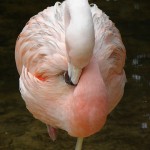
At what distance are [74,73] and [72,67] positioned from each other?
0.18ft

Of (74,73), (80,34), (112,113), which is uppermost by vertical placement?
(80,34)

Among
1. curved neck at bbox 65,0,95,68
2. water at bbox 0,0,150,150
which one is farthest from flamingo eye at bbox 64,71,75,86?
water at bbox 0,0,150,150

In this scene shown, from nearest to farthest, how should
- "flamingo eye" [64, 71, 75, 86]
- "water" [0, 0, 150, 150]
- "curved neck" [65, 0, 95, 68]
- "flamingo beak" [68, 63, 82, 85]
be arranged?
"curved neck" [65, 0, 95, 68]
"flamingo beak" [68, 63, 82, 85]
"flamingo eye" [64, 71, 75, 86]
"water" [0, 0, 150, 150]

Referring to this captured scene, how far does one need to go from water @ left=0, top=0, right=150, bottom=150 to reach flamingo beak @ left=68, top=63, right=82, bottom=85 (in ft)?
5.84

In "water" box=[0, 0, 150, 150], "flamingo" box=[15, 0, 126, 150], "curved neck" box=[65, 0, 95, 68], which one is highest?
"curved neck" box=[65, 0, 95, 68]

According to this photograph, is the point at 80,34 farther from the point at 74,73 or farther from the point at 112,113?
the point at 112,113

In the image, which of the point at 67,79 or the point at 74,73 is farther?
the point at 67,79

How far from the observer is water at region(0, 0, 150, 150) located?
215 inches

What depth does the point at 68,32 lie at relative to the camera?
3389 millimetres

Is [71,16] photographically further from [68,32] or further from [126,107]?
[126,107]

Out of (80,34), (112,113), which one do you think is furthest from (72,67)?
(112,113)

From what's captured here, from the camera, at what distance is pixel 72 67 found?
3598mm

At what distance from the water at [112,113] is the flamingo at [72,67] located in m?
1.04

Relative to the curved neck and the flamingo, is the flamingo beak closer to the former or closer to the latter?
the flamingo
